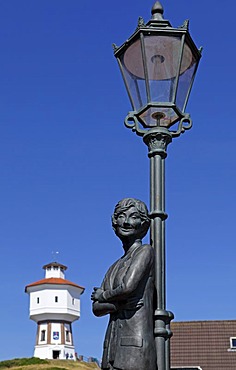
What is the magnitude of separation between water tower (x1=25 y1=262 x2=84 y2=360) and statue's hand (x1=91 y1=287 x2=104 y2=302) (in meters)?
70.1

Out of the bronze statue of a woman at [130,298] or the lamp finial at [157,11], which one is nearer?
the bronze statue of a woman at [130,298]

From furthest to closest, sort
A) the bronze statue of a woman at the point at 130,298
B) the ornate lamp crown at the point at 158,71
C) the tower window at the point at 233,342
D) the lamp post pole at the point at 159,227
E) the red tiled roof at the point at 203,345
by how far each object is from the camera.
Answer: the tower window at the point at 233,342, the red tiled roof at the point at 203,345, the ornate lamp crown at the point at 158,71, the lamp post pole at the point at 159,227, the bronze statue of a woman at the point at 130,298

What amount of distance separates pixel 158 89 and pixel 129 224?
1.01 metres

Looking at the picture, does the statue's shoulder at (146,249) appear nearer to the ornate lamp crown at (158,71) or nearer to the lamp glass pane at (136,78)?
the ornate lamp crown at (158,71)

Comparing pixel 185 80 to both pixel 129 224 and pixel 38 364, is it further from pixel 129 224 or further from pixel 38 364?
pixel 38 364

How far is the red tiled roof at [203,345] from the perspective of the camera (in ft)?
118

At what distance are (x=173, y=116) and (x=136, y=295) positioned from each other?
1382mm

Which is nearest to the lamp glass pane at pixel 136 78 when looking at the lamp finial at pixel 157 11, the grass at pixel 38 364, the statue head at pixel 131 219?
the lamp finial at pixel 157 11

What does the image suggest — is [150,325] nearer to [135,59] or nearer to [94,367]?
[135,59]

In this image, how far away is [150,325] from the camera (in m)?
4.84

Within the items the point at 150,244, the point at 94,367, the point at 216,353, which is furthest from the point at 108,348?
the point at 94,367

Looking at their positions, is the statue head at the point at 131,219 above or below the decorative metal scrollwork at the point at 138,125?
below

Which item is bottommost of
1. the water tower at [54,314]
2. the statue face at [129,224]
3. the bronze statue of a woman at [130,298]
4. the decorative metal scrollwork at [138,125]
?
the bronze statue of a woman at [130,298]

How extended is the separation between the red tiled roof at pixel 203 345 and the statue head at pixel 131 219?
31495mm
